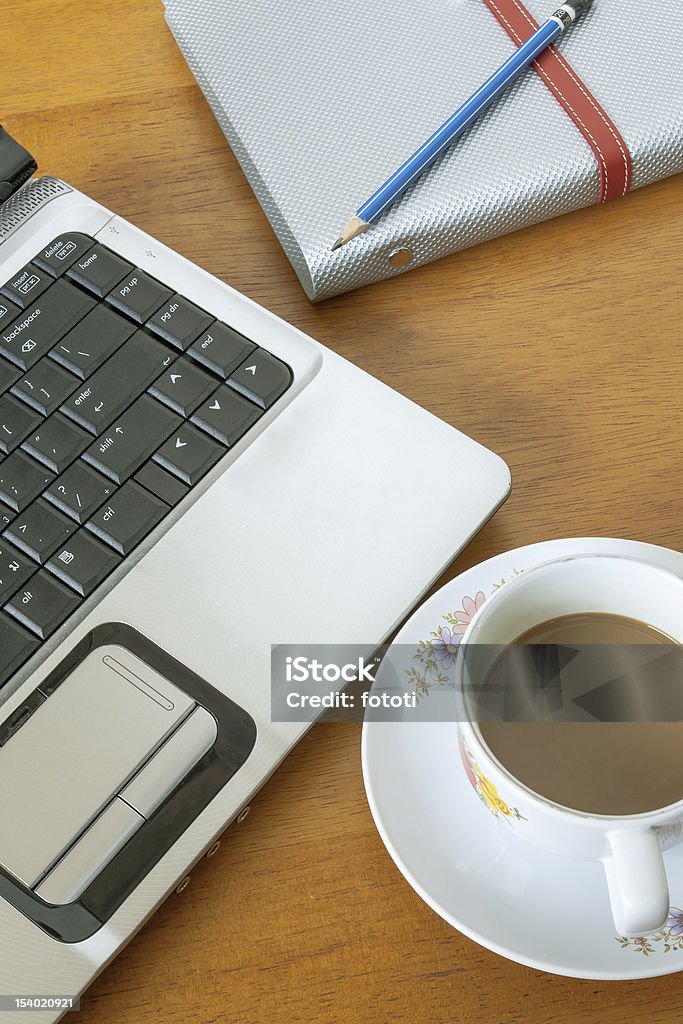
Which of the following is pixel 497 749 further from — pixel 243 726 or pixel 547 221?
pixel 547 221

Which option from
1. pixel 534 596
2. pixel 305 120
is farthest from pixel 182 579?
pixel 305 120

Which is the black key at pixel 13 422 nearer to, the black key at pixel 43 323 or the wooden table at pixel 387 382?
the black key at pixel 43 323

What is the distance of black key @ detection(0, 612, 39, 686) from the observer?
1.26ft

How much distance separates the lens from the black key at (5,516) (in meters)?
0.41

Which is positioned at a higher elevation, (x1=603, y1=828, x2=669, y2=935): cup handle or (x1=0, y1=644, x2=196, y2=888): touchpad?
(x1=0, y1=644, x2=196, y2=888): touchpad

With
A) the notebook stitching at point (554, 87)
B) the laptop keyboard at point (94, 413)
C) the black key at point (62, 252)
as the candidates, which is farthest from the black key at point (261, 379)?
the notebook stitching at point (554, 87)

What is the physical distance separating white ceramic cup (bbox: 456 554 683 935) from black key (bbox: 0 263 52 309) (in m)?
0.27

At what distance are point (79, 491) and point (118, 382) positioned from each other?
0.06 meters

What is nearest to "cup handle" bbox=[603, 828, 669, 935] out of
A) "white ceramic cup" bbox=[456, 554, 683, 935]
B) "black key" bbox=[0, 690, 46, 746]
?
"white ceramic cup" bbox=[456, 554, 683, 935]

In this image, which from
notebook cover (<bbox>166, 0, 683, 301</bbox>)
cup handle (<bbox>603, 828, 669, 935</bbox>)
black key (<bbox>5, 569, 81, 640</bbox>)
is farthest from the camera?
notebook cover (<bbox>166, 0, 683, 301</bbox>)

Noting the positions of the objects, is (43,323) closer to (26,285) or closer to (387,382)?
(26,285)

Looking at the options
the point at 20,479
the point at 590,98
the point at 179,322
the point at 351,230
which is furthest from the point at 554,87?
the point at 20,479

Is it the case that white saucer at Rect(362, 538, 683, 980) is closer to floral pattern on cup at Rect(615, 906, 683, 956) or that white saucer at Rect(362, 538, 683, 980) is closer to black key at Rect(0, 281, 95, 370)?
floral pattern on cup at Rect(615, 906, 683, 956)

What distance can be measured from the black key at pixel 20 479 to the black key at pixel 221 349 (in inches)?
3.4
